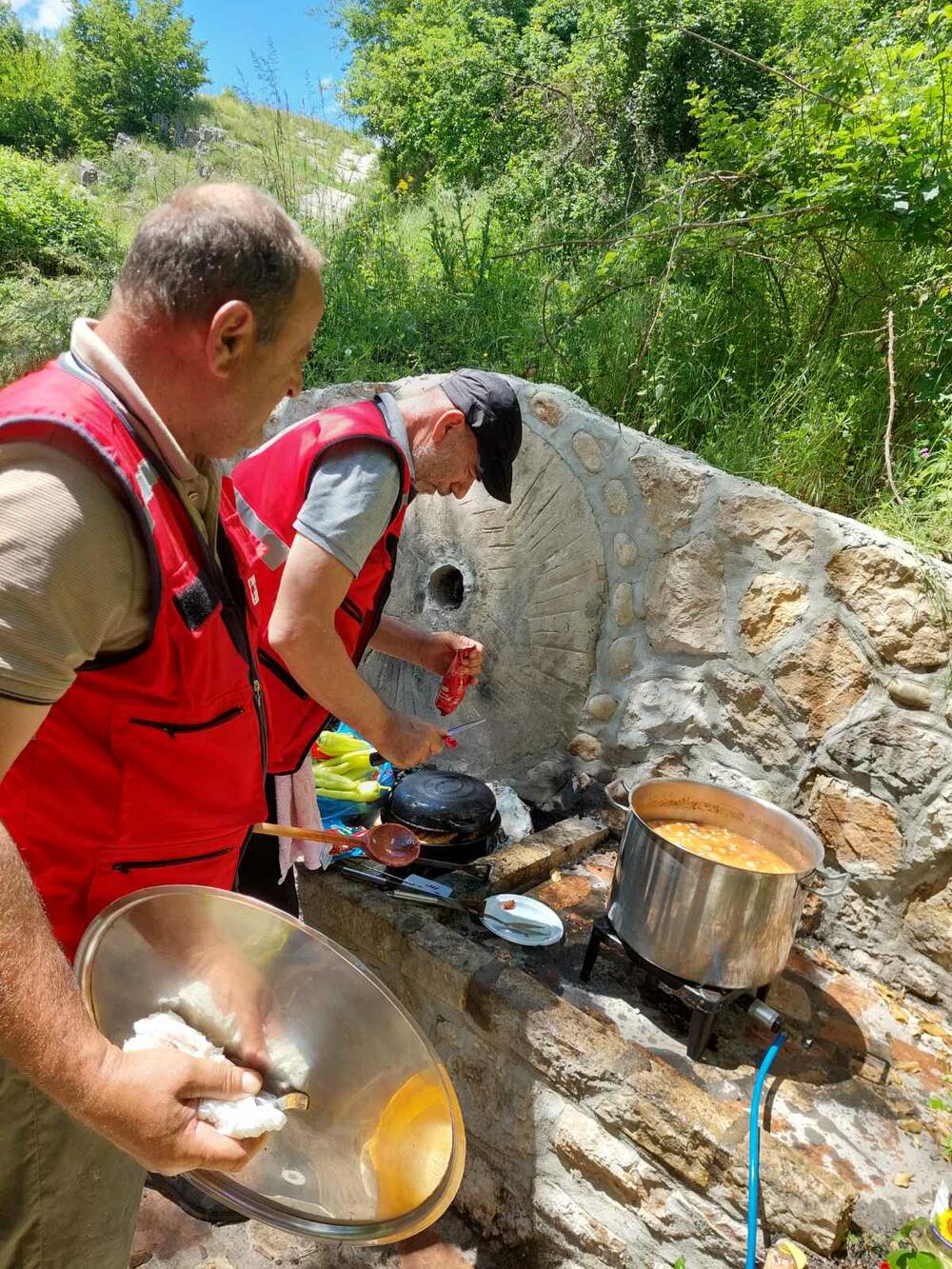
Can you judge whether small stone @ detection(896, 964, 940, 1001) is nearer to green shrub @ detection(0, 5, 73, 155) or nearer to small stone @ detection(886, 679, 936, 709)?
small stone @ detection(886, 679, 936, 709)

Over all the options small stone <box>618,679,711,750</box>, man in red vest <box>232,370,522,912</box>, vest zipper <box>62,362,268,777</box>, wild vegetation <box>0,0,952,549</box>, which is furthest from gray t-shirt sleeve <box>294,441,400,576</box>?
wild vegetation <box>0,0,952,549</box>

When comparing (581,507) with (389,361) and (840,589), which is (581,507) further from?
(389,361)

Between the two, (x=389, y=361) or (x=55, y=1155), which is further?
(x=389, y=361)

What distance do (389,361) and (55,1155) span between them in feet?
15.1

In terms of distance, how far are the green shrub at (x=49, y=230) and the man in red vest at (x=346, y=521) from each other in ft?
32.9

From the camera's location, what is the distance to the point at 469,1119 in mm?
2277

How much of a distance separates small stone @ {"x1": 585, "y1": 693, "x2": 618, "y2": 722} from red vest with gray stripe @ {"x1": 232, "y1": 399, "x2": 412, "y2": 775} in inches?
48.0

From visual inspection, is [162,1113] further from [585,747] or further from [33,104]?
[33,104]

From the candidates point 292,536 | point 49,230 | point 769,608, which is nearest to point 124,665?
point 292,536

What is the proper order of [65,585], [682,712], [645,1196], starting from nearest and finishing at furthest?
[65,585]
[645,1196]
[682,712]

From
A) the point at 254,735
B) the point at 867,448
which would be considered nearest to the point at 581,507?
the point at 867,448

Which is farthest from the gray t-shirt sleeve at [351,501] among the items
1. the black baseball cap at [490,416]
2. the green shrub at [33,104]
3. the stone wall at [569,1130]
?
the green shrub at [33,104]

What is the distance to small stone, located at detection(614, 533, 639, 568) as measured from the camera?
9.61 feet

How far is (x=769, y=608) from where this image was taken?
2.63m
